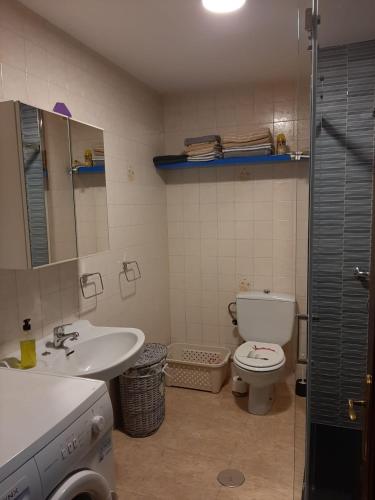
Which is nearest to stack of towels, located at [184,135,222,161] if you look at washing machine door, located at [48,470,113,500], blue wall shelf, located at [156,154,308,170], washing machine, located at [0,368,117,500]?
blue wall shelf, located at [156,154,308,170]

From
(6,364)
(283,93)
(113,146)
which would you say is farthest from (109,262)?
(283,93)

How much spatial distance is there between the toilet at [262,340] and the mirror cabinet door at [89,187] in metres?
1.26

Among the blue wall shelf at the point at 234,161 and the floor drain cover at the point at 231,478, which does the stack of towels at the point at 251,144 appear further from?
the floor drain cover at the point at 231,478

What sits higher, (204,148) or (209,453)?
(204,148)

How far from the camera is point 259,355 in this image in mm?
2609

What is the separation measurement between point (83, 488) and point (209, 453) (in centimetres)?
126

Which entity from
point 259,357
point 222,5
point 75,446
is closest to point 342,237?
point 259,357

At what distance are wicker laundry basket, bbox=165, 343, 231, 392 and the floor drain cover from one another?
33.8 inches

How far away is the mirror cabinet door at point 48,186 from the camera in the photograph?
158cm

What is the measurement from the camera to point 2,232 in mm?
1591

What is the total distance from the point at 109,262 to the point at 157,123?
1.33 m

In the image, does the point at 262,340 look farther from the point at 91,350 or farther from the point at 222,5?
the point at 222,5

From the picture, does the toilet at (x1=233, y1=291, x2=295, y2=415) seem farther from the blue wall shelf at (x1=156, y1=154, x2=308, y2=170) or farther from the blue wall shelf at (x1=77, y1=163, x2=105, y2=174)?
the blue wall shelf at (x1=77, y1=163, x2=105, y2=174)

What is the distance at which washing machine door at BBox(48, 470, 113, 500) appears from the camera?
3.41 ft
